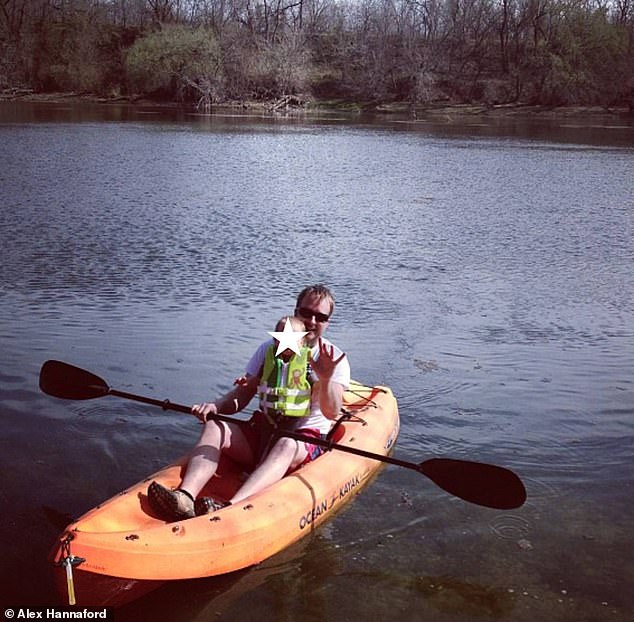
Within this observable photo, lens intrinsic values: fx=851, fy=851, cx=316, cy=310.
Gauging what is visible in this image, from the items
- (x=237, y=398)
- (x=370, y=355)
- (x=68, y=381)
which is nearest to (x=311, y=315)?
(x=237, y=398)

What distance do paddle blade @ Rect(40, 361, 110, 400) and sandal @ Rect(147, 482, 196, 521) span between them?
3.36 ft

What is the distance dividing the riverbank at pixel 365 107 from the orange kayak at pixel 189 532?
41.1 metres

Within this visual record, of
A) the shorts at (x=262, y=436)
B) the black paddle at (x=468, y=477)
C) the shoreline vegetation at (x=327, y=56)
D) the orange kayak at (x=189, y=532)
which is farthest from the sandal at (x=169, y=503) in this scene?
the shoreline vegetation at (x=327, y=56)

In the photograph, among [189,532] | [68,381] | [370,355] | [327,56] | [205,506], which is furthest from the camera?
[327,56]

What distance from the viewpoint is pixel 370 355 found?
22.1 feet

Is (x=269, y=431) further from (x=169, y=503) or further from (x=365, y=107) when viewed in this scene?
(x=365, y=107)

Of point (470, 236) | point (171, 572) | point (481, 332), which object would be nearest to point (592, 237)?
point (470, 236)

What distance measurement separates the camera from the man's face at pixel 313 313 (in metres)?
4.10

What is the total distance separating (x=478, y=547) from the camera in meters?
4.03

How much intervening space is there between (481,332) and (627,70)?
147ft

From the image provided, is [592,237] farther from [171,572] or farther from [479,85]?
[479,85]

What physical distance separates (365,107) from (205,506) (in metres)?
48.4

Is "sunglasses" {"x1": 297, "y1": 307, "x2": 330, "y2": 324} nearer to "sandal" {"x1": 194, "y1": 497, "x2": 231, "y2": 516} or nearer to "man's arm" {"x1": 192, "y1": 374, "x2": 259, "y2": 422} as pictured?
"man's arm" {"x1": 192, "y1": 374, "x2": 259, "y2": 422}

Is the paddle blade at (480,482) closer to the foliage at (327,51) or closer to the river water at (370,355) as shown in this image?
the river water at (370,355)
